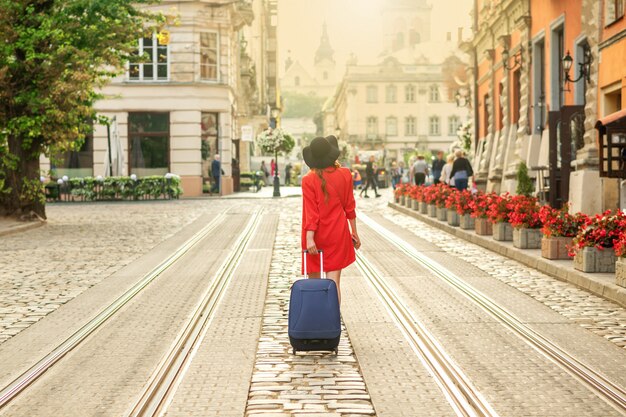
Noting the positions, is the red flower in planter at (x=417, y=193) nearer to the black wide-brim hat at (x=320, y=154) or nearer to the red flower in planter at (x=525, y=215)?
the red flower in planter at (x=525, y=215)

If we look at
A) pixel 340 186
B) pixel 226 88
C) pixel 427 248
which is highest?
pixel 226 88

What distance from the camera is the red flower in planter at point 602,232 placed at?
1151 centimetres

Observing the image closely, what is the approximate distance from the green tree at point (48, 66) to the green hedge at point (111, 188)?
611 inches

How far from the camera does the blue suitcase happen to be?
712cm

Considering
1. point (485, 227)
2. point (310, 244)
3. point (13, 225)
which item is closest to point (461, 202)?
point (485, 227)

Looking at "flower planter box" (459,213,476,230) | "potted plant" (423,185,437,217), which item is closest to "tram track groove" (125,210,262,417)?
"flower planter box" (459,213,476,230)

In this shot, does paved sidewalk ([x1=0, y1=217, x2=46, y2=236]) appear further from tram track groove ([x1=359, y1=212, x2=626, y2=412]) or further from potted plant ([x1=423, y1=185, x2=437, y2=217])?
tram track groove ([x1=359, y1=212, x2=626, y2=412])

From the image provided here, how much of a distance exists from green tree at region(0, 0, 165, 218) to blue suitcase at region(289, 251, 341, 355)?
51.3ft

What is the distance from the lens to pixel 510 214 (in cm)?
1612

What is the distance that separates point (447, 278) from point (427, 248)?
470 cm

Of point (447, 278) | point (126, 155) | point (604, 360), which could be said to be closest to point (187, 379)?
point (604, 360)

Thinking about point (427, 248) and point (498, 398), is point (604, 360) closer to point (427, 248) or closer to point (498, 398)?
point (498, 398)

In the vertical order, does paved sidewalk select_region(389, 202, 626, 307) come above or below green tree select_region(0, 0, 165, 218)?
below

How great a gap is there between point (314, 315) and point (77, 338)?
2248mm
